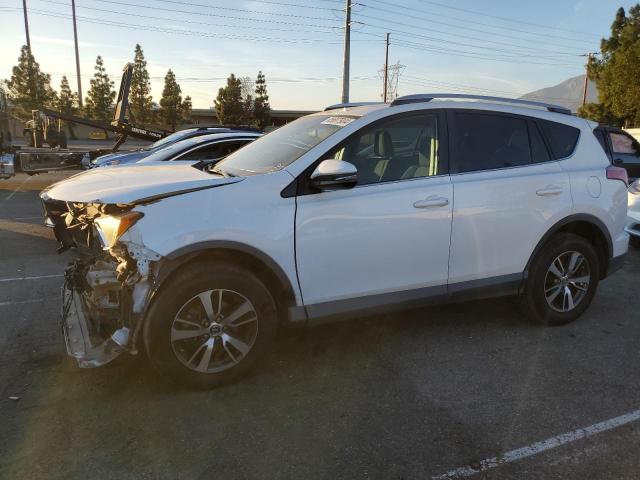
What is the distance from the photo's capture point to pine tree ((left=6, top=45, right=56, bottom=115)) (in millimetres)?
57125

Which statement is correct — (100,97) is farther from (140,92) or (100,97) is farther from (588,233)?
(588,233)

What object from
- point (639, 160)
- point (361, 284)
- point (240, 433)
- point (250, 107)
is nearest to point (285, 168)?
point (361, 284)

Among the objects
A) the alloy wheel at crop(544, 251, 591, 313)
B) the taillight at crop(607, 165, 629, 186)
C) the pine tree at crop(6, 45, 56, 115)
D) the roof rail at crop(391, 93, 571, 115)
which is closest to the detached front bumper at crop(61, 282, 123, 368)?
the roof rail at crop(391, 93, 571, 115)

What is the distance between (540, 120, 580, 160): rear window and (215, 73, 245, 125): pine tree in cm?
6913

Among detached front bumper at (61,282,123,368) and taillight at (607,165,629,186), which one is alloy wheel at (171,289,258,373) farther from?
taillight at (607,165,629,186)

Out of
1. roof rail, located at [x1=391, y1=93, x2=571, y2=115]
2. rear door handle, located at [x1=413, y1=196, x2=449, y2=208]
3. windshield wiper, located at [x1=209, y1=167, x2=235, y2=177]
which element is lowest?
rear door handle, located at [x1=413, y1=196, x2=449, y2=208]

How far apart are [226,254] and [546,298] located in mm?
2815

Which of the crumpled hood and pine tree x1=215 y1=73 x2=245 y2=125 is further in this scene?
pine tree x1=215 y1=73 x2=245 y2=125

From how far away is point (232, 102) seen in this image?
70938 millimetres

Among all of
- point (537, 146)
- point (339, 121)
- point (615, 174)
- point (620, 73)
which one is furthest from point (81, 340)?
point (620, 73)

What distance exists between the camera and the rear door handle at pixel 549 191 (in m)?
4.12

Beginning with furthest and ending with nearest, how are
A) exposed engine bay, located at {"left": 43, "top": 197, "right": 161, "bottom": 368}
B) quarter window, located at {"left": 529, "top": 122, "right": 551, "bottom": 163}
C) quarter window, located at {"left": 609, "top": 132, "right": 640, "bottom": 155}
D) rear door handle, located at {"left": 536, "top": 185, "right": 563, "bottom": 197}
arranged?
quarter window, located at {"left": 609, "top": 132, "right": 640, "bottom": 155}, quarter window, located at {"left": 529, "top": 122, "right": 551, "bottom": 163}, rear door handle, located at {"left": 536, "top": 185, "right": 563, "bottom": 197}, exposed engine bay, located at {"left": 43, "top": 197, "right": 161, "bottom": 368}

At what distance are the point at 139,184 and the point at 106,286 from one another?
2.33ft

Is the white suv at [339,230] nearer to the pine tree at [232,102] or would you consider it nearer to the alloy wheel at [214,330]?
the alloy wheel at [214,330]
